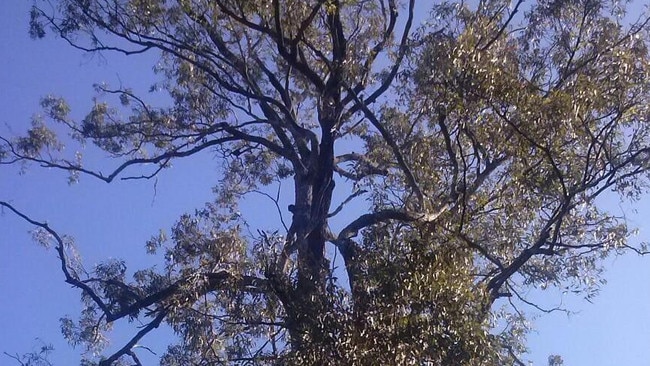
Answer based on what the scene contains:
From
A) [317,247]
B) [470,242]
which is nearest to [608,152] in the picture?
[470,242]

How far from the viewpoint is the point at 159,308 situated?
938 cm

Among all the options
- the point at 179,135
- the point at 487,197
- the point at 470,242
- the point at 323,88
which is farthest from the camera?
the point at 179,135

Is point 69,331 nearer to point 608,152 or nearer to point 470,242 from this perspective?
point 470,242

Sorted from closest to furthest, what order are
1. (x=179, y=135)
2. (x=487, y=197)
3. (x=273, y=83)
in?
1. (x=487, y=197)
2. (x=273, y=83)
3. (x=179, y=135)

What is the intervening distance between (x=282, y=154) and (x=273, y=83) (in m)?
0.92

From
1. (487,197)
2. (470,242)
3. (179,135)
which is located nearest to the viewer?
(470,242)

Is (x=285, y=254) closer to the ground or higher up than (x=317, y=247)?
closer to the ground

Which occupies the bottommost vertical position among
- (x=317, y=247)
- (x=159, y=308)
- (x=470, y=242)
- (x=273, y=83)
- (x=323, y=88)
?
(x=470, y=242)

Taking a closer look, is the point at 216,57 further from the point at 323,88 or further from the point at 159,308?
the point at 159,308

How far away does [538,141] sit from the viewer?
8.41 meters

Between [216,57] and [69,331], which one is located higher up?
[216,57]

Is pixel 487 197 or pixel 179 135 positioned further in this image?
pixel 179 135

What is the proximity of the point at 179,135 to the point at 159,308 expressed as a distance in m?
3.68

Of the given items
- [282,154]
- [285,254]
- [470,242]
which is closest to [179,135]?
[282,154]
